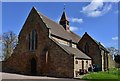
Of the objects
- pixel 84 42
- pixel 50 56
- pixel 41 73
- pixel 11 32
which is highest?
pixel 11 32

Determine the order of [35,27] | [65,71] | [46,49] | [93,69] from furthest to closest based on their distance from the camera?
[93,69] < [35,27] < [46,49] < [65,71]

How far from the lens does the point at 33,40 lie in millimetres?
39031

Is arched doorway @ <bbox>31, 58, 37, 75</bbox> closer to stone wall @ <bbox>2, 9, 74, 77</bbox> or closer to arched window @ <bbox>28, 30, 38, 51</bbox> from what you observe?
stone wall @ <bbox>2, 9, 74, 77</bbox>

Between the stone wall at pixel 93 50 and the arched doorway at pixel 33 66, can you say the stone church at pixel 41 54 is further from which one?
the stone wall at pixel 93 50

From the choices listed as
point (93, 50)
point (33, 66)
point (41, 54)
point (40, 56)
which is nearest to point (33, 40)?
point (41, 54)

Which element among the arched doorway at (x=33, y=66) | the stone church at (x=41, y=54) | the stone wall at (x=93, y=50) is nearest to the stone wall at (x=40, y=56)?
the stone church at (x=41, y=54)

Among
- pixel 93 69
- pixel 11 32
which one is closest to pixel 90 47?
pixel 93 69

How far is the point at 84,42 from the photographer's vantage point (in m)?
51.4

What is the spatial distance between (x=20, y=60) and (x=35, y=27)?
22.4 feet

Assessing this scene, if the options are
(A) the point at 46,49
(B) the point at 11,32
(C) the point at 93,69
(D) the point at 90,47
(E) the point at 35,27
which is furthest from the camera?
(B) the point at 11,32

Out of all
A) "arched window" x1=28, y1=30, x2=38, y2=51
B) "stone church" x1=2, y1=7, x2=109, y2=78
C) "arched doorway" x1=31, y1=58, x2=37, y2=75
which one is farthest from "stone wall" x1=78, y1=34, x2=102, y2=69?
"arched doorway" x1=31, y1=58, x2=37, y2=75

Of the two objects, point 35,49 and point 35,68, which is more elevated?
point 35,49

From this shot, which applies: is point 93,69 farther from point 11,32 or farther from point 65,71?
point 11,32

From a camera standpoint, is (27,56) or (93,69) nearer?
(27,56)
